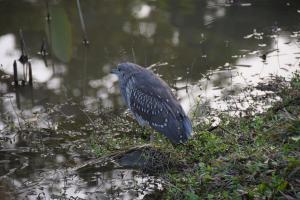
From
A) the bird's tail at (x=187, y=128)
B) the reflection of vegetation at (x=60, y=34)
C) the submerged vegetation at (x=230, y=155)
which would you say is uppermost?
the reflection of vegetation at (x=60, y=34)

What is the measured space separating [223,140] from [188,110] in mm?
2182

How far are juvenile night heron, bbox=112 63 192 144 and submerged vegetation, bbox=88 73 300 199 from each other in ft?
0.80

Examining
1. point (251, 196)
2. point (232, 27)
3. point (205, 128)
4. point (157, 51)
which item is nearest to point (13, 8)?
point (157, 51)

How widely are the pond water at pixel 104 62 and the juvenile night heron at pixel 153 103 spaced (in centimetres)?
67

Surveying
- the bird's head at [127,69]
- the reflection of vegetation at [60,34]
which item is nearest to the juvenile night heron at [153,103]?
the bird's head at [127,69]

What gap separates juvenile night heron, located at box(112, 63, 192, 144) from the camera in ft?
22.6

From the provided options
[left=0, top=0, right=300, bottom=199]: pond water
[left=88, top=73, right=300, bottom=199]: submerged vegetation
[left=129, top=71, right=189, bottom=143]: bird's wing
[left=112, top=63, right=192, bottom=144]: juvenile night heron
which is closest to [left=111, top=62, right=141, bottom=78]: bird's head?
[left=112, top=63, right=192, bottom=144]: juvenile night heron

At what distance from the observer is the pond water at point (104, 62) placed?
7.21m

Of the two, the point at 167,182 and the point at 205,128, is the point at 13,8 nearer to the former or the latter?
the point at 205,128

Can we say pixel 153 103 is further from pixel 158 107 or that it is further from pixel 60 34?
pixel 60 34

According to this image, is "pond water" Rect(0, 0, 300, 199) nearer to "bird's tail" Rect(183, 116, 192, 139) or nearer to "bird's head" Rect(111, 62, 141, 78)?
"bird's tail" Rect(183, 116, 192, 139)

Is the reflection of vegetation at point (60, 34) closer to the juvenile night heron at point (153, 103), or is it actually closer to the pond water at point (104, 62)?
the pond water at point (104, 62)

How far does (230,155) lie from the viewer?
19.4ft

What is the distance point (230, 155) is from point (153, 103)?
1714mm
